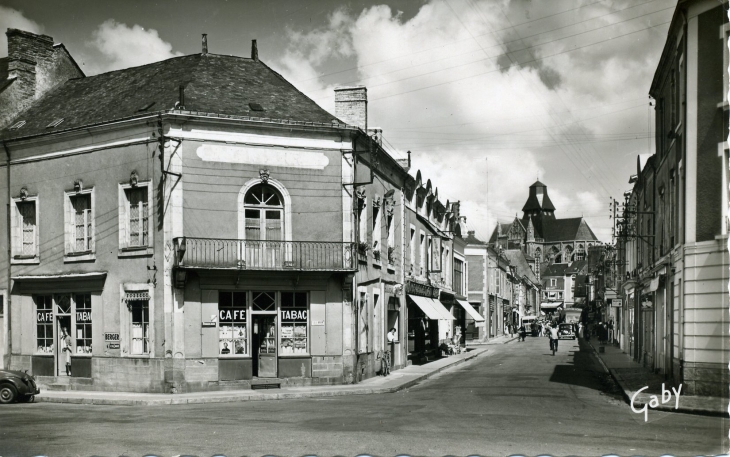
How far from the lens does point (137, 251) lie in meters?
21.8

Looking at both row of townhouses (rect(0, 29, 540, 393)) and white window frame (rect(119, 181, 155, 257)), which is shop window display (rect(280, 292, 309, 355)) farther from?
white window frame (rect(119, 181, 155, 257))

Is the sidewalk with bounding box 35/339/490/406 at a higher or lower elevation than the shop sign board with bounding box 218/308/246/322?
lower

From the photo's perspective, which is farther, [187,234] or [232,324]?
[232,324]

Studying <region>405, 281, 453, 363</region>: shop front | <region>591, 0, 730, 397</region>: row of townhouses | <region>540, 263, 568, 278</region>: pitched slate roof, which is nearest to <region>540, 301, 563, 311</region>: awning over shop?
<region>540, 263, 568, 278</region>: pitched slate roof

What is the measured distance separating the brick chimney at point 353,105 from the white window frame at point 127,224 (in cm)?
801

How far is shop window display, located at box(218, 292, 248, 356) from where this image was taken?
21.8m

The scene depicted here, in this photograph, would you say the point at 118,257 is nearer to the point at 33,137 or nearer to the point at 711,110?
the point at 33,137

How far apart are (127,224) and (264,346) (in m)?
5.66

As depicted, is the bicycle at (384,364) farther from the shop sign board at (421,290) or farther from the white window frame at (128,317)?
the white window frame at (128,317)

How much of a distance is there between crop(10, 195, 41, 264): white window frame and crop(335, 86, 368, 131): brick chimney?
10.9 metres

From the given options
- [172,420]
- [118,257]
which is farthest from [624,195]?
[172,420]

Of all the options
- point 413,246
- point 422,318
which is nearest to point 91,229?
point 413,246

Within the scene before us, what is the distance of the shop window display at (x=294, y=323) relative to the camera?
2253cm

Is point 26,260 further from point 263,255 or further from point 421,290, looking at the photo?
point 421,290
